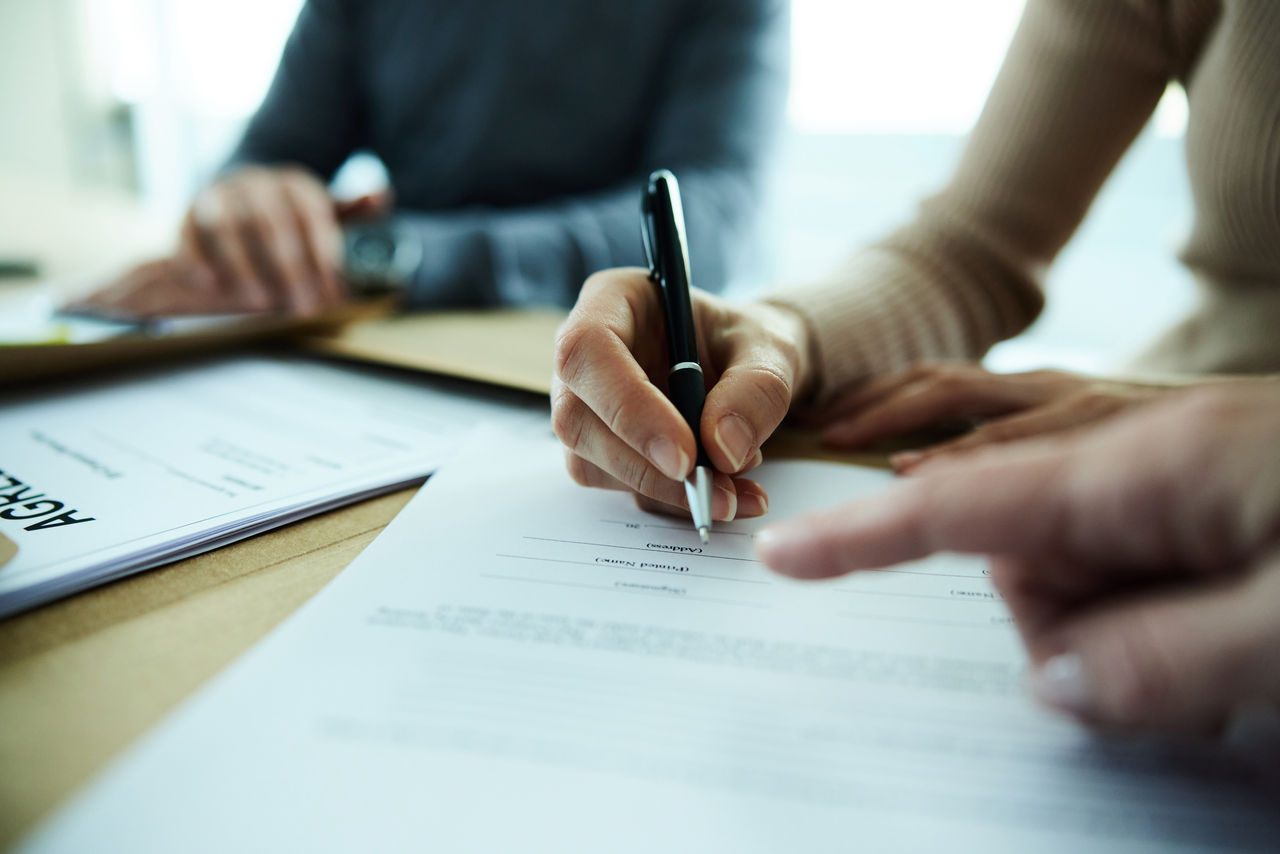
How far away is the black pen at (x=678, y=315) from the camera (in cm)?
30

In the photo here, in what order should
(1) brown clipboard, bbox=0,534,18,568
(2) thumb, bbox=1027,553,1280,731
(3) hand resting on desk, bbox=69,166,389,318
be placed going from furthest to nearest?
(3) hand resting on desk, bbox=69,166,389,318 < (1) brown clipboard, bbox=0,534,18,568 < (2) thumb, bbox=1027,553,1280,731

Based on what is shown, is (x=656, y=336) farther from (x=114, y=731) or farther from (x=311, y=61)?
(x=311, y=61)

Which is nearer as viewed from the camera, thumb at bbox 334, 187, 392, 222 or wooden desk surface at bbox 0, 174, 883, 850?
wooden desk surface at bbox 0, 174, 883, 850

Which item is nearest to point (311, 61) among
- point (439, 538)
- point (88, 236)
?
point (88, 236)

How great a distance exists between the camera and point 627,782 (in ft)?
0.64

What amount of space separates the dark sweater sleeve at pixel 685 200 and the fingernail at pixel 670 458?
0.51 meters

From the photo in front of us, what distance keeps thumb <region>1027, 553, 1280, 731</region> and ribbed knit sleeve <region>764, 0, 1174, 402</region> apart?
329 mm

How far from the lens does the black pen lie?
11.7 inches

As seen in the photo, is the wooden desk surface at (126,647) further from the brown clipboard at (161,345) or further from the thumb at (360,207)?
the thumb at (360,207)

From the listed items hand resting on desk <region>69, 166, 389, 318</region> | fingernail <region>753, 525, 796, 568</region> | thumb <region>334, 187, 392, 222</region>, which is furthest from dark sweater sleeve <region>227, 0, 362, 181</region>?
fingernail <region>753, 525, 796, 568</region>

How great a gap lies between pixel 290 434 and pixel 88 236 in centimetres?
106

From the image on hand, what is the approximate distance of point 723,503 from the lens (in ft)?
0.99

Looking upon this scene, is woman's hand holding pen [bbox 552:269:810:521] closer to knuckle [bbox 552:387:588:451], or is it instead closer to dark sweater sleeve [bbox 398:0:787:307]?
knuckle [bbox 552:387:588:451]

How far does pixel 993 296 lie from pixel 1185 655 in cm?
50
